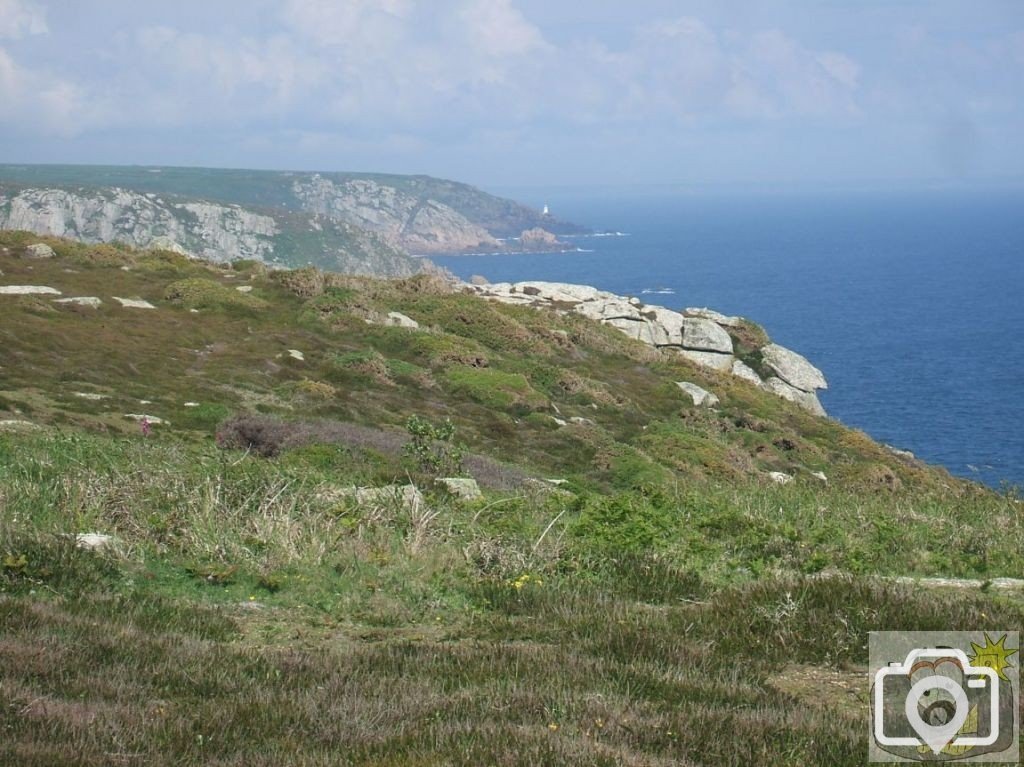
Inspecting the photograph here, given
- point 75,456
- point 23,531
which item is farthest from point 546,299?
point 23,531

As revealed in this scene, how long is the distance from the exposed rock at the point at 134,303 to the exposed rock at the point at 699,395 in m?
22.0

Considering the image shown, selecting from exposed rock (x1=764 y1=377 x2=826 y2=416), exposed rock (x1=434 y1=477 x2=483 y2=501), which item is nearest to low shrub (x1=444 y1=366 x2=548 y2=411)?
exposed rock (x1=434 y1=477 x2=483 y2=501)

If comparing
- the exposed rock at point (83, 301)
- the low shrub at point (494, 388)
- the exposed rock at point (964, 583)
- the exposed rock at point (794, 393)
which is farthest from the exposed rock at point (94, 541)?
the exposed rock at point (794, 393)

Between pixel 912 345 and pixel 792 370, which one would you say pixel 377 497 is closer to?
pixel 792 370

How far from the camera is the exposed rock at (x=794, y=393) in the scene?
5483 cm

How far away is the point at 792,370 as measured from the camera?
57.8 metres

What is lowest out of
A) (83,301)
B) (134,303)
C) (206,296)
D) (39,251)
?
(134,303)

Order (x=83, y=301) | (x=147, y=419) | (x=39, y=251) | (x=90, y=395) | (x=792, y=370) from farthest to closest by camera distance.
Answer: (x=792, y=370), (x=39, y=251), (x=83, y=301), (x=90, y=395), (x=147, y=419)

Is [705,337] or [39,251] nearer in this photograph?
[39,251]

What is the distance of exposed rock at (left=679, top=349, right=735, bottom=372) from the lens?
182ft

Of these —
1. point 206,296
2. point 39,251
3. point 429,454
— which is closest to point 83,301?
point 206,296

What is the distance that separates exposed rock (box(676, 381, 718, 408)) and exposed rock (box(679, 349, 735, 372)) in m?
11.4

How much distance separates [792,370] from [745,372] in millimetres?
3901

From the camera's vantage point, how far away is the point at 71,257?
43.6 meters
